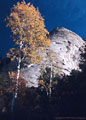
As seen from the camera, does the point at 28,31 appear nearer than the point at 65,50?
Yes

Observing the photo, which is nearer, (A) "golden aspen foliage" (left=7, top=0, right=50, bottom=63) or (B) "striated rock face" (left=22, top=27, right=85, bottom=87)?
(A) "golden aspen foliage" (left=7, top=0, right=50, bottom=63)

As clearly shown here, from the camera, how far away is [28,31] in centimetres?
1257

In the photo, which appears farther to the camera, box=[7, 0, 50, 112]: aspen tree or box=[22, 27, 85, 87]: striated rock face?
box=[22, 27, 85, 87]: striated rock face

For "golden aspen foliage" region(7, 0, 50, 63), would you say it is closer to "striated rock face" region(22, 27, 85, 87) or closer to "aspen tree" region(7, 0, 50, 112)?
"aspen tree" region(7, 0, 50, 112)

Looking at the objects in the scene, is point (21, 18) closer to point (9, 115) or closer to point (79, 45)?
point (9, 115)

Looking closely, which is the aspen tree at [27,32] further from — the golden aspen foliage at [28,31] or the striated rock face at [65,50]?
the striated rock face at [65,50]

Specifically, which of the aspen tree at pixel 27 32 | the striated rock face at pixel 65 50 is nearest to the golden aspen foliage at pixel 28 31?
the aspen tree at pixel 27 32

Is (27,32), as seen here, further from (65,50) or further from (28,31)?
(65,50)

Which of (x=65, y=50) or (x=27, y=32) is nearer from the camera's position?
(x=27, y=32)

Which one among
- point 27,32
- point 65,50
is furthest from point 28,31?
point 65,50

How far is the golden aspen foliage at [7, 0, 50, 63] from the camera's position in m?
12.4

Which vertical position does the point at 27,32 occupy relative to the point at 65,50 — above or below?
below

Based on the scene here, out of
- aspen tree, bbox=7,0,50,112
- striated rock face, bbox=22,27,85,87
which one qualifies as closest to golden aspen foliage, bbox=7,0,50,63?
aspen tree, bbox=7,0,50,112

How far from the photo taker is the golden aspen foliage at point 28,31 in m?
12.4
